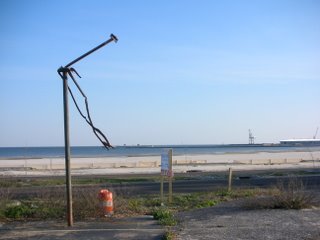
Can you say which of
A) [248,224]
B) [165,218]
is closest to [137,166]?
[165,218]

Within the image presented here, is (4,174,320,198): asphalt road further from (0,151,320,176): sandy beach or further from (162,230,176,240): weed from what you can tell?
(0,151,320,176): sandy beach

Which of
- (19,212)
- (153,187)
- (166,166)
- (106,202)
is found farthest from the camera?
(153,187)

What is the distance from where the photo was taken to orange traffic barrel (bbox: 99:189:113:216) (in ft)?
41.4

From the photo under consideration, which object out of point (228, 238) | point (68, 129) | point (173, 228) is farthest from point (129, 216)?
point (228, 238)

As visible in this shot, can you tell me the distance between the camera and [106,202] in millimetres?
12672

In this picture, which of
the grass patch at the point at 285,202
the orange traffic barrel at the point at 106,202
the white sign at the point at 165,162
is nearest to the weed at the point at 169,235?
the orange traffic barrel at the point at 106,202

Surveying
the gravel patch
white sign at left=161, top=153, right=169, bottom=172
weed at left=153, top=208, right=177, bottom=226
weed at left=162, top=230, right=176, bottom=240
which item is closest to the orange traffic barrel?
weed at left=153, top=208, right=177, bottom=226

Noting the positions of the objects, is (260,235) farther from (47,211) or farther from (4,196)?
(4,196)

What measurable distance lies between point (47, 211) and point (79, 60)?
4.44 m

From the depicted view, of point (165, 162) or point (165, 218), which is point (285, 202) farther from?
point (165, 162)

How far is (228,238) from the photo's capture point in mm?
9469

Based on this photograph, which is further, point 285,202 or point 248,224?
point 285,202

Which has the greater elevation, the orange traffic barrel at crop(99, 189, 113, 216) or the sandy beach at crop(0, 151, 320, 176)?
the orange traffic barrel at crop(99, 189, 113, 216)

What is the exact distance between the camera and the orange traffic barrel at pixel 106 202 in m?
12.6
